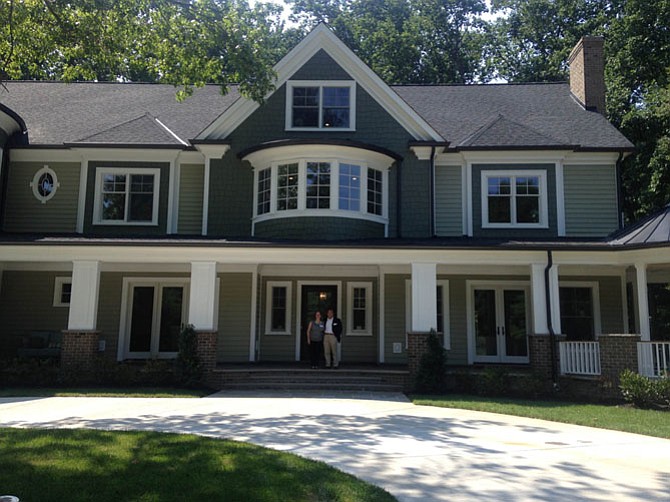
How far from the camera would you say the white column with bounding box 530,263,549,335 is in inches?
536

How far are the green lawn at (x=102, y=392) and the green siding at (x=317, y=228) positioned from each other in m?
4.88

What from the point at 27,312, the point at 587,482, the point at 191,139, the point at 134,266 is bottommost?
the point at 587,482

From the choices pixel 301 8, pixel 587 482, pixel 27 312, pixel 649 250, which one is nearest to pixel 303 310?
pixel 27 312

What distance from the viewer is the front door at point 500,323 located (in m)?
16.6

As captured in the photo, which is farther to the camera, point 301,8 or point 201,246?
point 301,8

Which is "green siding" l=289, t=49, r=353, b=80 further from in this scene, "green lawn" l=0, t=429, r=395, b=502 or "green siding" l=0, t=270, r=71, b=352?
"green lawn" l=0, t=429, r=395, b=502

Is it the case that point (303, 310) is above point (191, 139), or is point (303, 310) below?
below

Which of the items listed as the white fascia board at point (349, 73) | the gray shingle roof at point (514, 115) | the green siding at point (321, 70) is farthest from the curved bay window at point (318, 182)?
the gray shingle roof at point (514, 115)

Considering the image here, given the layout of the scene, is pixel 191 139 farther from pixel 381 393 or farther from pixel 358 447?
pixel 358 447

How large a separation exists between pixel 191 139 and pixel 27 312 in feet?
22.9

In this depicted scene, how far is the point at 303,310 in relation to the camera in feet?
55.4

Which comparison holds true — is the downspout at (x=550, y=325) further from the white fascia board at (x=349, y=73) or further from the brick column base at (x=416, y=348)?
the white fascia board at (x=349, y=73)

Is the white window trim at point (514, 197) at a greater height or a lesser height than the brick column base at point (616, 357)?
greater

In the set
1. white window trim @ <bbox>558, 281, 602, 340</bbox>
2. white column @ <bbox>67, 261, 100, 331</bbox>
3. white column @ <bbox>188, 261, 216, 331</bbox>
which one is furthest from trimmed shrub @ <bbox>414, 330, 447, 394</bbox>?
white column @ <bbox>67, 261, 100, 331</bbox>
